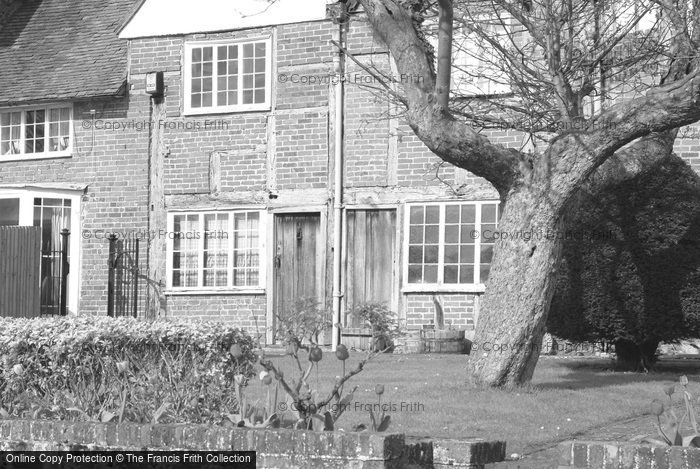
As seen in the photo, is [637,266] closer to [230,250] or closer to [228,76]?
[230,250]

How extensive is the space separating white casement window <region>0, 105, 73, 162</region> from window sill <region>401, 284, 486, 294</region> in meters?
7.36

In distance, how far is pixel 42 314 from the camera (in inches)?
793

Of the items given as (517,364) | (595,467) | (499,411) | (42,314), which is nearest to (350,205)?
(42,314)

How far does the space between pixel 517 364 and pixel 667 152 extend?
3493 millimetres

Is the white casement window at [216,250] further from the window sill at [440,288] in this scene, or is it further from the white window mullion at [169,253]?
the window sill at [440,288]

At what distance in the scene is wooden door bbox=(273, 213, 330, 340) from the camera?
18.5 meters

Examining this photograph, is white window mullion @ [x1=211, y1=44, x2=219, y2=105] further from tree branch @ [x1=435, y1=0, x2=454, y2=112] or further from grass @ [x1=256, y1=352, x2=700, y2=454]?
tree branch @ [x1=435, y1=0, x2=454, y2=112]

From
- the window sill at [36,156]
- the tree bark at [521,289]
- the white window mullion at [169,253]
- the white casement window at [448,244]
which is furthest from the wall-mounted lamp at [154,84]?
the tree bark at [521,289]

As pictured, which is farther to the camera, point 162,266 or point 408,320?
point 162,266

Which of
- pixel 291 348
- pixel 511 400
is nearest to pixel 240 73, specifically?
pixel 511 400

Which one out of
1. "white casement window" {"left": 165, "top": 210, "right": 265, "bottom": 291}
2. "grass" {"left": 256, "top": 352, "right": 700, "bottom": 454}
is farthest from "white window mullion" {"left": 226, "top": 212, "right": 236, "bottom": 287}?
"grass" {"left": 256, "top": 352, "right": 700, "bottom": 454}

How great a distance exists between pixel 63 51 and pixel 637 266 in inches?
520

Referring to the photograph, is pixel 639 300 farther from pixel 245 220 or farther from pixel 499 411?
pixel 245 220

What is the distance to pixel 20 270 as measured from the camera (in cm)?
1909
